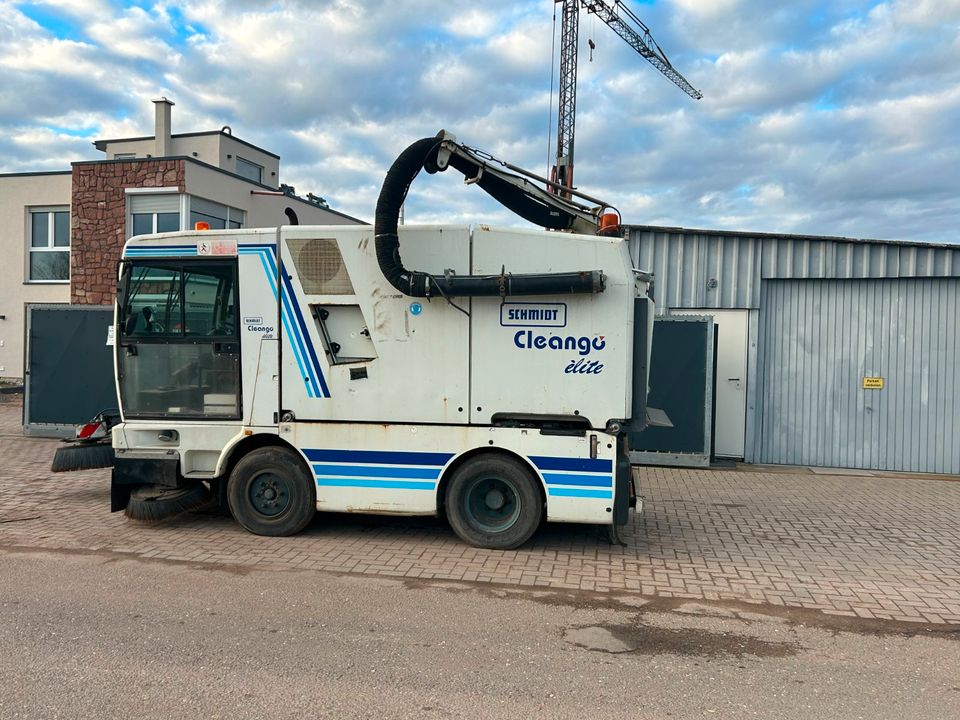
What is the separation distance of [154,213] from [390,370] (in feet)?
51.2

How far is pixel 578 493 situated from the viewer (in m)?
6.40

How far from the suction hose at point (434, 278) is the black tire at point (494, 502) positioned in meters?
1.52

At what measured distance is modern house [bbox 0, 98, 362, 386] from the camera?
19312 mm

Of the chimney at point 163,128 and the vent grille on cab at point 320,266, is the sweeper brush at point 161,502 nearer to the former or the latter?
the vent grille on cab at point 320,266

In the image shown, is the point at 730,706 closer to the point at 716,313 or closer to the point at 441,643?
the point at 441,643

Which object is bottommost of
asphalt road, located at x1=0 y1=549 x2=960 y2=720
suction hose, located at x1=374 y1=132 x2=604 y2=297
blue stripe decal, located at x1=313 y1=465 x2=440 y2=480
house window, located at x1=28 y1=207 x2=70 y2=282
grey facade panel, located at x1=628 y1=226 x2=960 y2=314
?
asphalt road, located at x1=0 y1=549 x2=960 y2=720

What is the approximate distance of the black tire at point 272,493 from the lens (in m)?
6.86

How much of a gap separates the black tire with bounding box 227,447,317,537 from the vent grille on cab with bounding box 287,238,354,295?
5.23 feet

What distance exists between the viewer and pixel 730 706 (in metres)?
3.75

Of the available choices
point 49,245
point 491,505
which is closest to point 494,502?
point 491,505

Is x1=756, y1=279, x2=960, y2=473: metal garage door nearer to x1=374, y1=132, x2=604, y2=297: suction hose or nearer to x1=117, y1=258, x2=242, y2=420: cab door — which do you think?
x1=374, y1=132, x2=604, y2=297: suction hose

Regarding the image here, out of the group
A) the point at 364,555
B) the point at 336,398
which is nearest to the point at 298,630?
the point at 364,555

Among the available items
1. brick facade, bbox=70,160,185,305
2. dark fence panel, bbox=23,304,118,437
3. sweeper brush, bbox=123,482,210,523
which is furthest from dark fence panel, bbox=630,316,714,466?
brick facade, bbox=70,160,185,305

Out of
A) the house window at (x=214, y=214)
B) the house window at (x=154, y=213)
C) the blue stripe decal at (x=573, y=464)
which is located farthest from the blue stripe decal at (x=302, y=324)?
the house window at (x=154, y=213)
